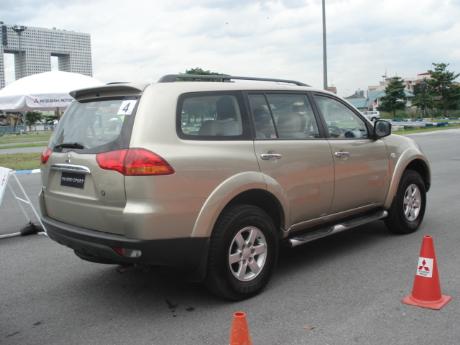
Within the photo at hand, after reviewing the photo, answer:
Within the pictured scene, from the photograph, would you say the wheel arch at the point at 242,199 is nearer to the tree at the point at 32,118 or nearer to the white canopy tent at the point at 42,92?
the white canopy tent at the point at 42,92

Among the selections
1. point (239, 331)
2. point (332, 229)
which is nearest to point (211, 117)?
point (332, 229)

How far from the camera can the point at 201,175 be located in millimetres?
3840

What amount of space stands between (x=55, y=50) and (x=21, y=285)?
6523cm

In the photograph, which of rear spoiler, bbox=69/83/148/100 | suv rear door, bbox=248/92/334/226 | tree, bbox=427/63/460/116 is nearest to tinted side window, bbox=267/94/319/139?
suv rear door, bbox=248/92/334/226

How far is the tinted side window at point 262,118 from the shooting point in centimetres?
446

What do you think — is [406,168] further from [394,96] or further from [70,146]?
[394,96]

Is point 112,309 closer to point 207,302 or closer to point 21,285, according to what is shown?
point 207,302

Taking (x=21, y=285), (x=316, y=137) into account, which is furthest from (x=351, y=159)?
(x=21, y=285)

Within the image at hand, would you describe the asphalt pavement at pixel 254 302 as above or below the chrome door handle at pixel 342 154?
below

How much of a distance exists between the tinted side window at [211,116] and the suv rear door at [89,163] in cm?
41

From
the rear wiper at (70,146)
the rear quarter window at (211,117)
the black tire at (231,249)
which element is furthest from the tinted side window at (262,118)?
the rear wiper at (70,146)

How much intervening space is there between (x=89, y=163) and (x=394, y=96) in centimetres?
6924

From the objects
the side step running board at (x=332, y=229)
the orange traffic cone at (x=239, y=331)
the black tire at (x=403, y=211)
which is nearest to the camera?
the orange traffic cone at (x=239, y=331)

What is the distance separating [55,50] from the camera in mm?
64750
